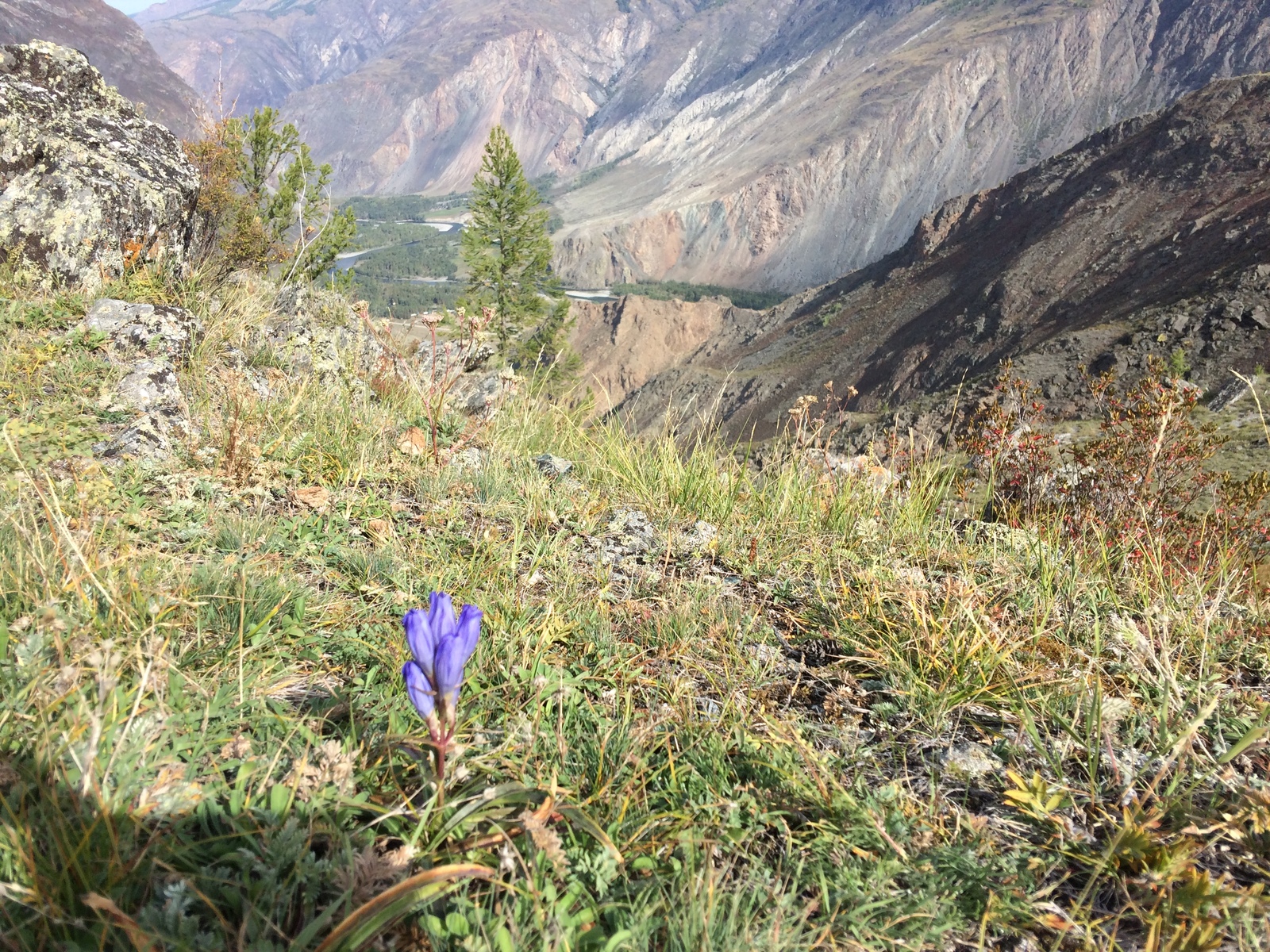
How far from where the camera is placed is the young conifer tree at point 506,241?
31219mm

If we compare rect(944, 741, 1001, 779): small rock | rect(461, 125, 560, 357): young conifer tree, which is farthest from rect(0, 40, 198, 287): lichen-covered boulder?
rect(461, 125, 560, 357): young conifer tree

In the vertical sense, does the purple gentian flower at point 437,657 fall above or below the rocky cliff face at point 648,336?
above

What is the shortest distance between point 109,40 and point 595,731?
A: 231m

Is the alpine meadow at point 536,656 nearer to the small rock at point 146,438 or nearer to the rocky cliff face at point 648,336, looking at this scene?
the small rock at point 146,438

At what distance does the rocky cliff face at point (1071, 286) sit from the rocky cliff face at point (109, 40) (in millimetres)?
140588

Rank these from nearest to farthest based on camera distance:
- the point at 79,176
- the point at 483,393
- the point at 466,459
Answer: the point at 466,459, the point at 79,176, the point at 483,393

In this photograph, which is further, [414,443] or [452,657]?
[414,443]

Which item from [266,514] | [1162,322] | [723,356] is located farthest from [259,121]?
[723,356]

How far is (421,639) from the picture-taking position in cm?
110

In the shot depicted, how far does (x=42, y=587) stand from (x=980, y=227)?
54.9 meters

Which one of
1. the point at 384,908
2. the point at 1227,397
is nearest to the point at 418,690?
the point at 384,908

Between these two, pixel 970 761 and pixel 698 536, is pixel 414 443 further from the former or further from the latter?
pixel 970 761

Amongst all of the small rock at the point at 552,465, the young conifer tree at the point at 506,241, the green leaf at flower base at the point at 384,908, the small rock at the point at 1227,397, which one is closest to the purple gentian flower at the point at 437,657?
the green leaf at flower base at the point at 384,908

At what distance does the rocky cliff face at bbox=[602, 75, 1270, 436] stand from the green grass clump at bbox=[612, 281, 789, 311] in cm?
4130
